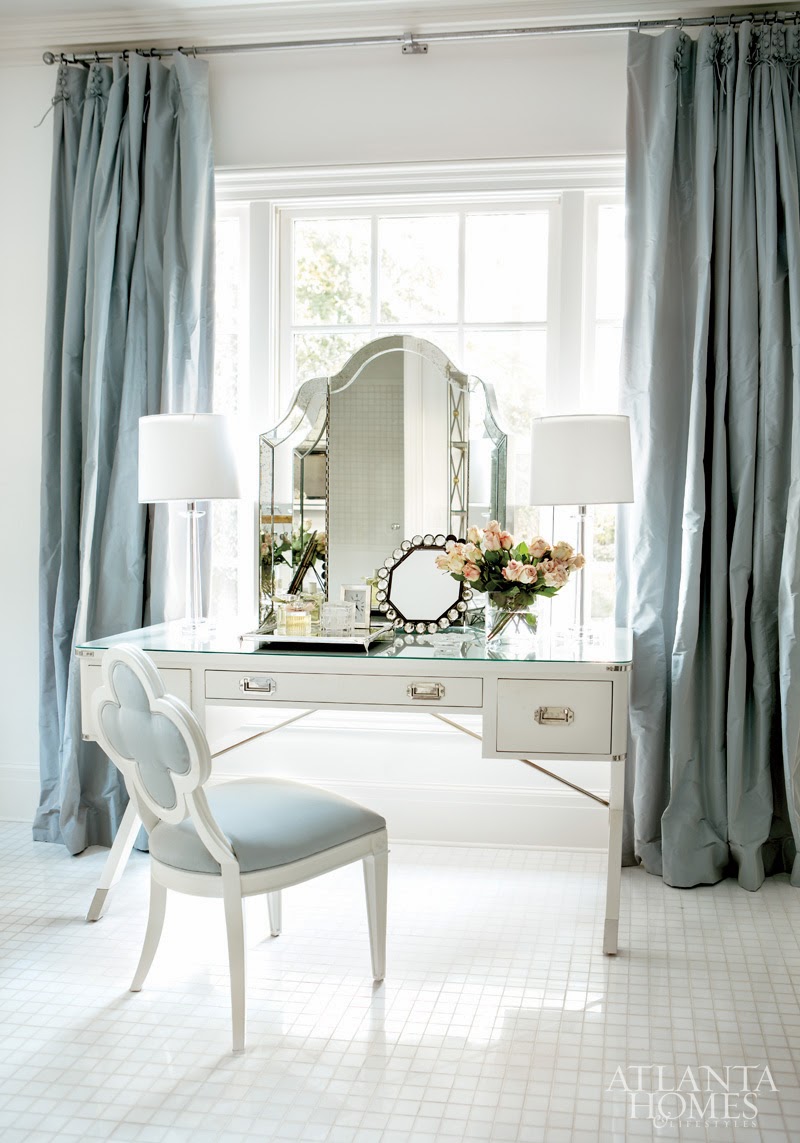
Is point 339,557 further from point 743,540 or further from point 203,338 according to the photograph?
point 743,540

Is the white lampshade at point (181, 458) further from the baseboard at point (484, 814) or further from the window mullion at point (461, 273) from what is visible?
the baseboard at point (484, 814)

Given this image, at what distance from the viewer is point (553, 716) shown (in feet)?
8.09

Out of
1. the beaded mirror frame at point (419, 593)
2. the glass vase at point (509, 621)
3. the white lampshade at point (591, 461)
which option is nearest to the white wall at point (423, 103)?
the white lampshade at point (591, 461)

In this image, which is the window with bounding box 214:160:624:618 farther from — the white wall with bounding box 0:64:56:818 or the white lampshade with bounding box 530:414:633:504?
the white wall with bounding box 0:64:56:818

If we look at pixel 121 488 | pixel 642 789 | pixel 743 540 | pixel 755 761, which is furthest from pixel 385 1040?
pixel 121 488

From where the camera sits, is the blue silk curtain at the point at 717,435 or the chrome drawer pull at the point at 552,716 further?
the blue silk curtain at the point at 717,435

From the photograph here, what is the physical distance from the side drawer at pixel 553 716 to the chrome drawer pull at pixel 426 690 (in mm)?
142

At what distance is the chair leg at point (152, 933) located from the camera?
2217mm

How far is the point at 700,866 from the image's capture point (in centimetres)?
293

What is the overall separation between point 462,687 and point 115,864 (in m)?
1.05

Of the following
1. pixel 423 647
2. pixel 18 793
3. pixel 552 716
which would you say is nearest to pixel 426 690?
pixel 423 647

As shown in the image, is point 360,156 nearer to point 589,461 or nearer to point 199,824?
point 589,461

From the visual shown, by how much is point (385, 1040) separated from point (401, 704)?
0.77 metres

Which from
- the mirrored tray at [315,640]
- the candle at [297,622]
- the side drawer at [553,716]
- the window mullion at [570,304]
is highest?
the window mullion at [570,304]
